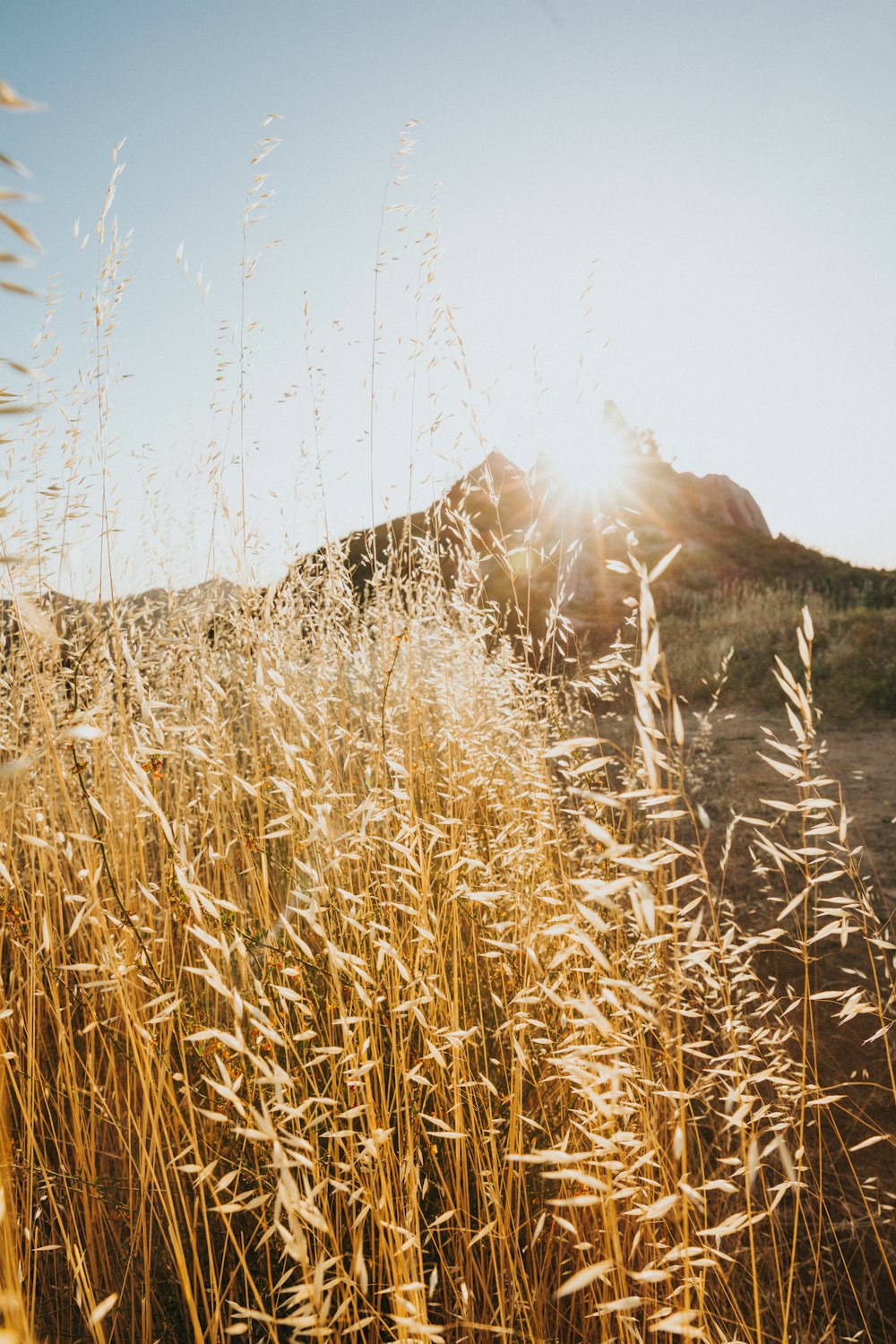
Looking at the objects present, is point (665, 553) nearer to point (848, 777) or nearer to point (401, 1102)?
point (848, 777)

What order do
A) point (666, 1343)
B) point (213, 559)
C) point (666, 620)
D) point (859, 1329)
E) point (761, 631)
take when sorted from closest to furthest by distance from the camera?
point (666, 1343)
point (859, 1329)
point (213, 559)
point (761, 631)
point (666, 620)

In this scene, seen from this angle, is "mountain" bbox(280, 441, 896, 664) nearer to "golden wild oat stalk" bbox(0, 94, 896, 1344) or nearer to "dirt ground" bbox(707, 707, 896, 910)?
"dirt ground" bbox(707, 707, 896, 910)

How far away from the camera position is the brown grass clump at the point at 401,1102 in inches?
37.5

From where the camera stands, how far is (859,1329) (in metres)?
1.32

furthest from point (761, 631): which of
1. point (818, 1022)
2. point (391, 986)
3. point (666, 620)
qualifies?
point (391, 986)

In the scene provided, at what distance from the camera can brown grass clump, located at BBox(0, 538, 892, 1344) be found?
953 millimetres

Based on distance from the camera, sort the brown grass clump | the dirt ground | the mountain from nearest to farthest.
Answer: the brown grass clump → the dirt ground → the mountain

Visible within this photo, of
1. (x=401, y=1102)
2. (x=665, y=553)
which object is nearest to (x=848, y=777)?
(x=401, y=1102)

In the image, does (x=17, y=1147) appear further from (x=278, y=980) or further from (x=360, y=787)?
(x=360, y=787)

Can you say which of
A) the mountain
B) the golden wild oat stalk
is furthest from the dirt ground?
the mountain

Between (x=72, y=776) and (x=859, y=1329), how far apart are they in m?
2.76

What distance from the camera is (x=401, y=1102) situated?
137 centimetres

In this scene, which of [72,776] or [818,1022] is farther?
[72,776]

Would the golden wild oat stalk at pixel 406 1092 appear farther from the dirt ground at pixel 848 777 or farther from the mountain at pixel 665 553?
the mountain at pixel 665 553
